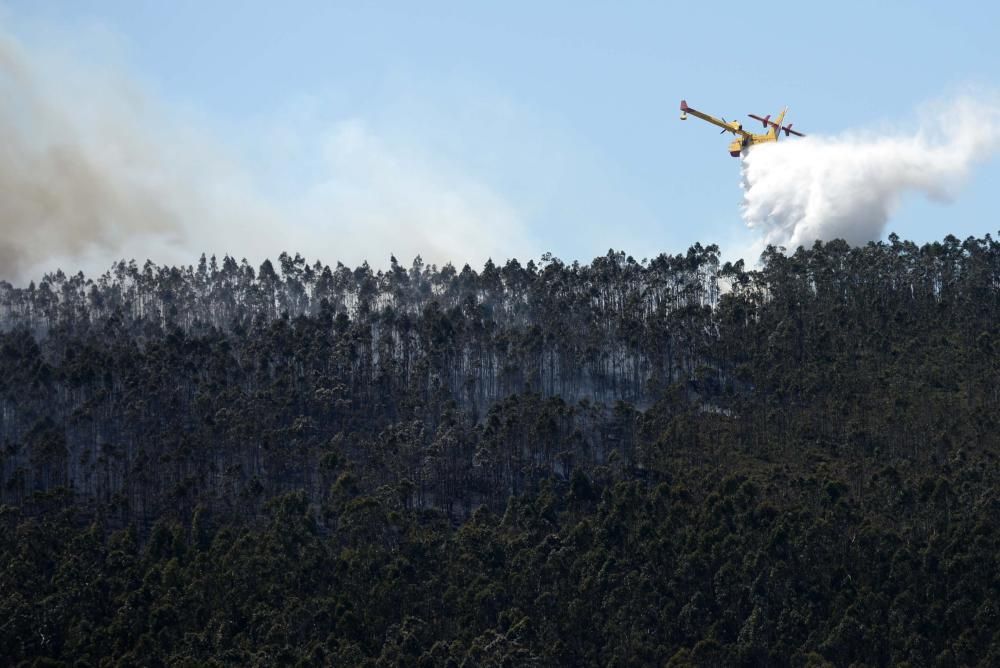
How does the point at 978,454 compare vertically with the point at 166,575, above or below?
above

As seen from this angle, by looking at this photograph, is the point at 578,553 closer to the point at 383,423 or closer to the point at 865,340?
the point at 383,423

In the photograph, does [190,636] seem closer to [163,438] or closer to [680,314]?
[163,438]

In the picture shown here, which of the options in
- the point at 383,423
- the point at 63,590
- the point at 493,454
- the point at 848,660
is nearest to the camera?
the point at 848,660

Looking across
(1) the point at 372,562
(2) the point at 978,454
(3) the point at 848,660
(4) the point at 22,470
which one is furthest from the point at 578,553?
(4) the point at 22,470

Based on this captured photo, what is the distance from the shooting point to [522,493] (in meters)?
158

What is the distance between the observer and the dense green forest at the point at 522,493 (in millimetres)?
125125

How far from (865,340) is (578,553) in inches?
2272

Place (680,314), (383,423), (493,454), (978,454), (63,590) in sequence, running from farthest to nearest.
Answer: (680,314) → (383,423) → (493,454) → (978,454) → (63,590)

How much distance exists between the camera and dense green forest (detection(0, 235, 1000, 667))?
12512 cm

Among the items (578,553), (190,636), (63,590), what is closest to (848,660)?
(578,553)

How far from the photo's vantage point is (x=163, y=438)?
16725cm

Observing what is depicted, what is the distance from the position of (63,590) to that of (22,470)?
98.3ft

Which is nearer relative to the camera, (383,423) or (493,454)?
(493,454)

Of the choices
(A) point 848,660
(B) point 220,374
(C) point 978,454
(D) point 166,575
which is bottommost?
(A) point 848,660
